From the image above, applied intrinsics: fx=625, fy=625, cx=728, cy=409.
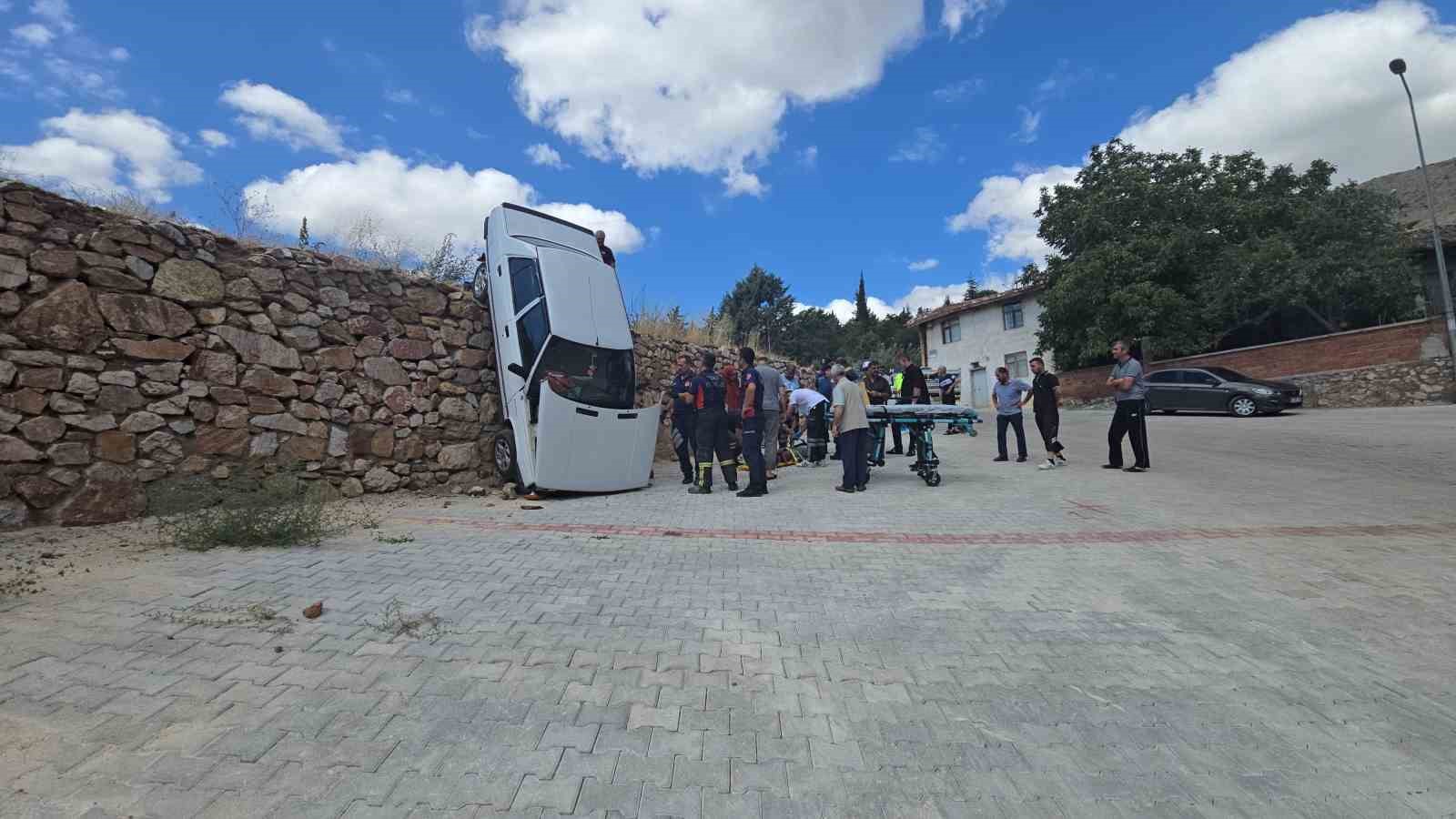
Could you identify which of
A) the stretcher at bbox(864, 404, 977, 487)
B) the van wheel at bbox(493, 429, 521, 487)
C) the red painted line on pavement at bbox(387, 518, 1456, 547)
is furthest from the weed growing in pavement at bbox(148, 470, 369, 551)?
the stretcher at bbox(864, 404, 977, 487)

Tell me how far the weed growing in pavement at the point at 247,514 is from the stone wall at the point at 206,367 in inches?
9.1

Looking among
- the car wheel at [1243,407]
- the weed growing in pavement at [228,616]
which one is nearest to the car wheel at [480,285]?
the weed growing in pavement at [228,616]

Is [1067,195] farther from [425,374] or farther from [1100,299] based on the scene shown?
[425,374]

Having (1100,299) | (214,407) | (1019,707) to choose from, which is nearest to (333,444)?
(214,407)

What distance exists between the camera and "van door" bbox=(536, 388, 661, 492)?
724 cm

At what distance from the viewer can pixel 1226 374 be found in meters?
18.5

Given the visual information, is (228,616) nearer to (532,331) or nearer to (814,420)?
(532,331)

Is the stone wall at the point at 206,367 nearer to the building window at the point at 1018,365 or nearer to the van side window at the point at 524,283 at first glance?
the van side window at the point at 524,283

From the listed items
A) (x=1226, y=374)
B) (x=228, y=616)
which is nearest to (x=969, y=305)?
(x=1226, y=374)

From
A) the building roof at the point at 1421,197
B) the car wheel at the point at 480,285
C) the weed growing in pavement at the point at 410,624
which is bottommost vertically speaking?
the weed growing in pavement at the point at 410,624

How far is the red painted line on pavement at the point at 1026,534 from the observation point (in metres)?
5.06

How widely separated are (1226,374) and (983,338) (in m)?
17.7

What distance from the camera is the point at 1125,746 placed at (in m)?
2.26

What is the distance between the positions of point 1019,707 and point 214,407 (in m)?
7.53
